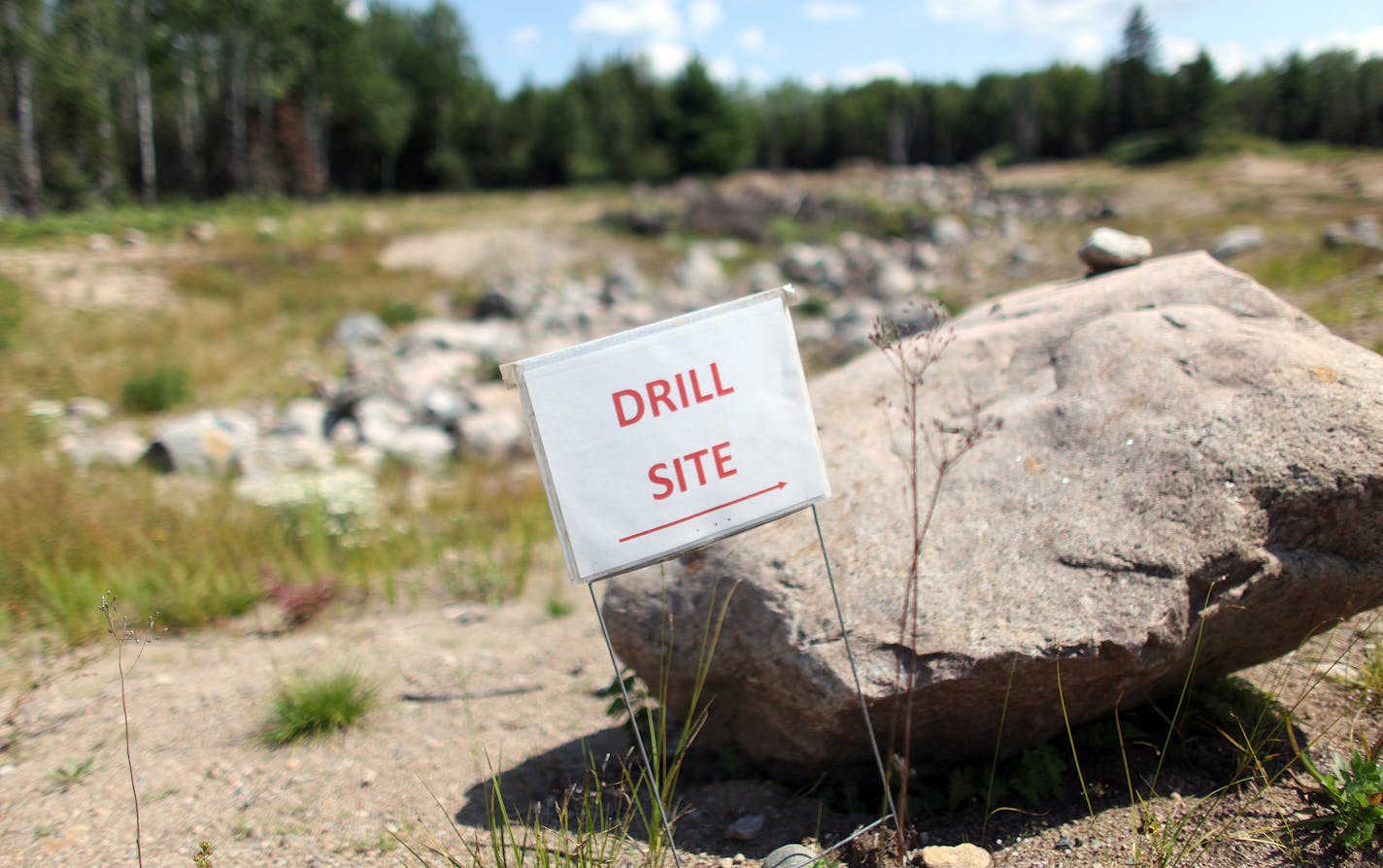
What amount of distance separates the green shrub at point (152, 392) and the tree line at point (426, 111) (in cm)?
1445

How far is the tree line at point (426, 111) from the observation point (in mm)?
22938

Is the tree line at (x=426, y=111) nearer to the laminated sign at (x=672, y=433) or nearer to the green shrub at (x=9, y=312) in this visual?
the laminated sign at (x=672, y=433)

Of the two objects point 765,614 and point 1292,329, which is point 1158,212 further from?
point 765,614

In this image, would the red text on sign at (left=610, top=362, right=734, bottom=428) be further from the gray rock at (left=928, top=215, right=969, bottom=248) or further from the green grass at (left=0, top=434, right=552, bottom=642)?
the gray rock at (left=928, top=215, right=969, bottom=248)

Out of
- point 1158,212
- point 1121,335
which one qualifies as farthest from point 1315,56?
point 1121,335

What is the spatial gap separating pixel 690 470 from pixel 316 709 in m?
2.06

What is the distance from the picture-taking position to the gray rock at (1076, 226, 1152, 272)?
4.29 meters

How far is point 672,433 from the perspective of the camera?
242 centimetres

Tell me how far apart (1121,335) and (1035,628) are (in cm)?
130

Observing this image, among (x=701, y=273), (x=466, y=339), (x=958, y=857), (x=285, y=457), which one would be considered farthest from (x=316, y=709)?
(x=701, y=273)

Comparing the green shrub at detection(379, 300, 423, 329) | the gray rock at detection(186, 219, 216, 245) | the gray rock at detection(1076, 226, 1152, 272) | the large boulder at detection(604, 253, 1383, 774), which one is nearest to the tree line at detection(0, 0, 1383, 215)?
the gray rock at detection(186, 219, 216, 245)

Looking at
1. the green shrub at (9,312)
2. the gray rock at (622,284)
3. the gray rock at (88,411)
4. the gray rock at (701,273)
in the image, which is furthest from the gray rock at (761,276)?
the green shrub at (9,312)

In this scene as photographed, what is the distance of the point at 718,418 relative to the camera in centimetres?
246

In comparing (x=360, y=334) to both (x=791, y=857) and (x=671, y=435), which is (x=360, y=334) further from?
(x=791, y=857)
